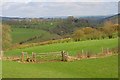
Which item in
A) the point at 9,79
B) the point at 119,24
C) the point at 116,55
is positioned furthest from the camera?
the point at 119,24

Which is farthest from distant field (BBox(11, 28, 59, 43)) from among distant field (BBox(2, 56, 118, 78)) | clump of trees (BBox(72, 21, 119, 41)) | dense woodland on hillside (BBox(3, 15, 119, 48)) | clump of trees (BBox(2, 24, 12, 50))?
distant field (BBox(2, 56, 118, 78))

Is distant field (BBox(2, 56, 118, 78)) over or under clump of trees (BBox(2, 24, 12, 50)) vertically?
under

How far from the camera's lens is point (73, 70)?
80.4ft

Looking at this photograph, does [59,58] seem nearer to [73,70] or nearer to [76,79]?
[73,70]

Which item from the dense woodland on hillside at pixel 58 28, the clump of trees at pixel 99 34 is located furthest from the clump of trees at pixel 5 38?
the clump of trees at pixel 99 34

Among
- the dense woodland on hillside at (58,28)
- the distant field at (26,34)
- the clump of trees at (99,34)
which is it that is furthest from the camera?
the distant field at (26,34)

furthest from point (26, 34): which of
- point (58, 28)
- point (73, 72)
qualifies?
point (73, 72)

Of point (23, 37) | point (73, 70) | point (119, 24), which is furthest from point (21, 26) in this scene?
point (73, 70)

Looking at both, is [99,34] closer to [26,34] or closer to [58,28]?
[26,34]

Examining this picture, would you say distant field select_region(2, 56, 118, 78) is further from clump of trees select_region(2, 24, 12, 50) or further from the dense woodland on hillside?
the dense woodland on hillside

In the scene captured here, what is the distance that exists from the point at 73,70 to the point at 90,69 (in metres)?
1.46

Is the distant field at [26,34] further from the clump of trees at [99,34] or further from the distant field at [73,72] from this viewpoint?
the distant field at [73,72]

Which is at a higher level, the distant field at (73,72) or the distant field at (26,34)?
the distant field at (26,34)

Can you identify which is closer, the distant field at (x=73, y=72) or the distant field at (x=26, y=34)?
the distant field at (x=73, y=72)
